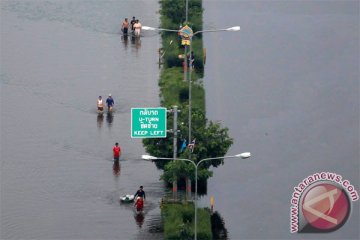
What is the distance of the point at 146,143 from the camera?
52438mm

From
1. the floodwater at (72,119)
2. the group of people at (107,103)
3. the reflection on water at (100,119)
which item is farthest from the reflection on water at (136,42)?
the reflection on water at (100,119)

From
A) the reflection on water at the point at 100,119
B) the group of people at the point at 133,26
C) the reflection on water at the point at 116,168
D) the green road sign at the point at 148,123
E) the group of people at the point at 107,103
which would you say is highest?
the group of people at the point at 133,26

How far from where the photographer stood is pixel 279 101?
2510 inches

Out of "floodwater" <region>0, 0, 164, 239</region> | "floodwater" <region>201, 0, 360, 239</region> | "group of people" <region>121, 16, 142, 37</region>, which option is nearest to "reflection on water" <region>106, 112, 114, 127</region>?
"floodwater" <region>0, 0, 164, 239</region>

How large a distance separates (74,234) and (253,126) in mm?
14520

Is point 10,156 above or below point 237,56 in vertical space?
below

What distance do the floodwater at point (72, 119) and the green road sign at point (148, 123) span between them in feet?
12.5

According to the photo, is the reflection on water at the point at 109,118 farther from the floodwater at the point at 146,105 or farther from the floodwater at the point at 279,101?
the floodwater at the point at 279,101

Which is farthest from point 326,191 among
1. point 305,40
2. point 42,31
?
point 42,31

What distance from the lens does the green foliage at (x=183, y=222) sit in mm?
47044

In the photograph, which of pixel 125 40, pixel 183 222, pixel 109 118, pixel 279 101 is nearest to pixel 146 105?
pixel 109 118

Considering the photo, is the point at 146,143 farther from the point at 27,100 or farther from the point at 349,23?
the point at 349,23

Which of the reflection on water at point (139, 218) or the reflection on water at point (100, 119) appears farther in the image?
the reflection on water at point (100, 119)

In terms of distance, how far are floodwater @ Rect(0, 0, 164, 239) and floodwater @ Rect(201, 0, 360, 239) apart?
3.75 m
